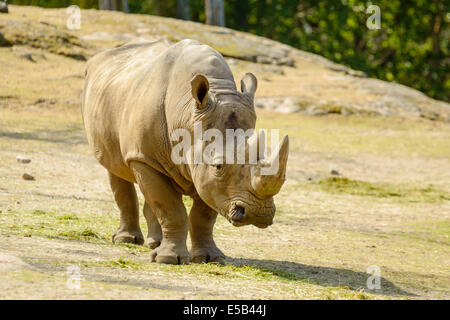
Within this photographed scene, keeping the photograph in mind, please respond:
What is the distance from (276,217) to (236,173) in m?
4.47

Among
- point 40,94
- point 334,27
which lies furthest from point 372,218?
point 334,27

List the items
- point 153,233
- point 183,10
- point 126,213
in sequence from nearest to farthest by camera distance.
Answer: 1. point 153,233
2. point 126,213
3. point 183,10

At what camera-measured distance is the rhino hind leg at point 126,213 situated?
27.2ft

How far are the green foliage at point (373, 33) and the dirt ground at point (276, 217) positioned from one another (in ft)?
52.7

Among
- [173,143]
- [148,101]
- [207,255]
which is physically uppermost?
[148,101]

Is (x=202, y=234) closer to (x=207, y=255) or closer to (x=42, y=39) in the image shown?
(x=207, y=255)

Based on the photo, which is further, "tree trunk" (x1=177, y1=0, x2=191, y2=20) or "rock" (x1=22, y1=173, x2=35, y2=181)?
"tree trunk" (x1=177, y1=0, x2=191, y2=20)

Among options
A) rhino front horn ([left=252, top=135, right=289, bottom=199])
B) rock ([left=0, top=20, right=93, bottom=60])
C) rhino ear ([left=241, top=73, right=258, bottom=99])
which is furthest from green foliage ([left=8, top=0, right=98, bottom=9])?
rhino front horn ([left=252, top=135, right=289, bottom=199])

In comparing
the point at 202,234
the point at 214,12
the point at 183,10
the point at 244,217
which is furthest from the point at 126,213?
the point at 183,10

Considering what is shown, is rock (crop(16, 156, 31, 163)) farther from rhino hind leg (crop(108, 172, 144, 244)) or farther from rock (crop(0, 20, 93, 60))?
rock (crop(0, 20, 93, 60))

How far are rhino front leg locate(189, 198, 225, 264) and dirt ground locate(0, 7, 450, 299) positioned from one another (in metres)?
0.32

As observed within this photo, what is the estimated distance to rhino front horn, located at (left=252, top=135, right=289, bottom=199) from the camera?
18.7ft

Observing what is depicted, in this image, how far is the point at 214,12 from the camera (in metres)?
30.1
